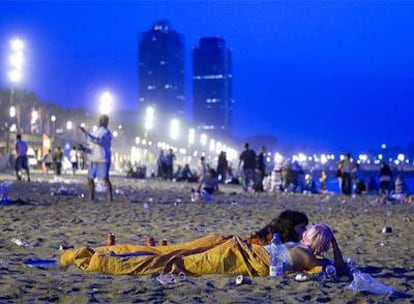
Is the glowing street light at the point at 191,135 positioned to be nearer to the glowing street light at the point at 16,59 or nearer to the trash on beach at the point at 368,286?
the glowing street light at the point at 16,59

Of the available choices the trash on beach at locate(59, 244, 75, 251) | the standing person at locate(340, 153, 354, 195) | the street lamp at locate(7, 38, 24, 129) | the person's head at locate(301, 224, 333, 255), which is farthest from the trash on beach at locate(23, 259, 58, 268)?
the street lamp at locate(7, 38, 24, 129)

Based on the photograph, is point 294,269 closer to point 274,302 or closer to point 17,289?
point 274,302

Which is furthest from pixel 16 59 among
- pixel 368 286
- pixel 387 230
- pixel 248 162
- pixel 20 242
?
pixel 368 286

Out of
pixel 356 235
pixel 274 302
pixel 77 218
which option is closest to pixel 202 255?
pixel 274 302

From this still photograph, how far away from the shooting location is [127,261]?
6.66m

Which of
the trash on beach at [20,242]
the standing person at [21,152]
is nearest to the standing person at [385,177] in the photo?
the standing person at [21,152]

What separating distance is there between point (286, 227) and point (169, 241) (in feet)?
8.99

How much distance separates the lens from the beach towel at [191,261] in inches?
261

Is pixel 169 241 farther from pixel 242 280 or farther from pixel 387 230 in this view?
pixel 387 230

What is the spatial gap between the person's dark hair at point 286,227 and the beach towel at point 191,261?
0.52 meters

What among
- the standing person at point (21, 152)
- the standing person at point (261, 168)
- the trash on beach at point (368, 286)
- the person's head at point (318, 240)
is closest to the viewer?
the trash on beach at point (368, 286)

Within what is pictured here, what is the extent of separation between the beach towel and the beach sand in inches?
4.7

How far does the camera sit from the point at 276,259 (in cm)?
665

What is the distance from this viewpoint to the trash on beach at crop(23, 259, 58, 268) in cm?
708
